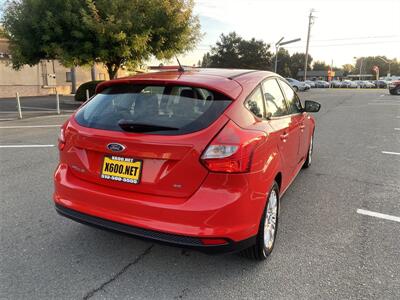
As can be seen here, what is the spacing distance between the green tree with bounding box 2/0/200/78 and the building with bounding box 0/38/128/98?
30.9 feet

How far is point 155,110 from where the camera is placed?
2832 mm

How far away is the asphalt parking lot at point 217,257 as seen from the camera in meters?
2.69

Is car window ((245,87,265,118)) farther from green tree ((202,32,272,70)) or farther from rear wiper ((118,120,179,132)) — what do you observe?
green tree ((202,32,272,70))

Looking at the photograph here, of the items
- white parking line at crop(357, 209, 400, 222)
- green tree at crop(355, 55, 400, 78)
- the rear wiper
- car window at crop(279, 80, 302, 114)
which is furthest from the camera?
green tree at crop(355, 55, 400, 78)

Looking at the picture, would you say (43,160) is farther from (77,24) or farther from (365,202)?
(77,24)

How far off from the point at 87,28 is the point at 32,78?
14956mm

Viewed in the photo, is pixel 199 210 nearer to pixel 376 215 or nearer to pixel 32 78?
pixel 376 215

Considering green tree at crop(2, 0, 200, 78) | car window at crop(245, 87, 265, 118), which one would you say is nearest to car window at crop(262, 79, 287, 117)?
car window at crop(245, 87, 265, 118)

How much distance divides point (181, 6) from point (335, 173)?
45.8 feet

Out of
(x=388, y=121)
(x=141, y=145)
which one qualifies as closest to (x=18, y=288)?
(x=141, y=145)

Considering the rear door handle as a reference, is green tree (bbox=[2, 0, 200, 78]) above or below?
above

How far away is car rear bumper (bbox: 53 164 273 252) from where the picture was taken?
2518 millimetres

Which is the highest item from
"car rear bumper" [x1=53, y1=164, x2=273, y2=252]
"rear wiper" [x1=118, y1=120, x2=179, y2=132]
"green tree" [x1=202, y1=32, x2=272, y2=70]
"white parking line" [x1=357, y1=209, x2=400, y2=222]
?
"green tree" [x1=202, y1=32, x2=272, y2=70]

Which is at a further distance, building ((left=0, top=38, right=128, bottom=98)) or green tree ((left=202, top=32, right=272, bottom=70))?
green tree ((left=202, top=32, right=272, bottom=70))
